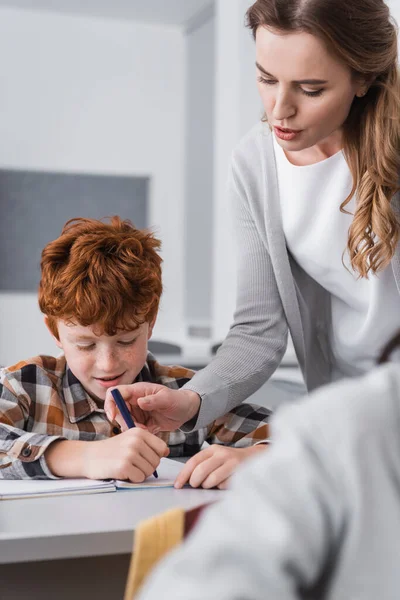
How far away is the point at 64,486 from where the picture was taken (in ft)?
3.62

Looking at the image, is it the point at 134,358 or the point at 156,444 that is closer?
the point at 156,444

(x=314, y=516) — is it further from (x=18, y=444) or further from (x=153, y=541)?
(x=18, y=444)

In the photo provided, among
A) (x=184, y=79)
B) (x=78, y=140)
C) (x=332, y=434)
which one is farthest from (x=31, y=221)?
(x=332, y=434)

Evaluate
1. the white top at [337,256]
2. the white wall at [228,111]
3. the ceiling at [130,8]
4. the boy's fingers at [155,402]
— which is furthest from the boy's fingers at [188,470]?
the ceiling at [130,8]

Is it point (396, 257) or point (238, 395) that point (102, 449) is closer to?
point (238, 395)

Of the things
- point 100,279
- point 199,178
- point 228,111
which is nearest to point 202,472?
point 100,279

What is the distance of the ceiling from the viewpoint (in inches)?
209

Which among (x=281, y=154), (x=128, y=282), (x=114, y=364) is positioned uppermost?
(x=281, y=154)

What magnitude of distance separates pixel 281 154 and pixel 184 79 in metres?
4.50

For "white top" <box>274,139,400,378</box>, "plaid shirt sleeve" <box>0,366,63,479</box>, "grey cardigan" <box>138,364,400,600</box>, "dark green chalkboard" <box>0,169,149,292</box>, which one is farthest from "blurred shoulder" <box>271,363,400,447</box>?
"dark green chalkboard" <box>0,169,149,292</box>

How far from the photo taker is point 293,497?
1.62 ft

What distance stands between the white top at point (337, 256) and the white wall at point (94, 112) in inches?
161

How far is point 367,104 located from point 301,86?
170mm

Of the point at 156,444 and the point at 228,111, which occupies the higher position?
the point at 228,111
